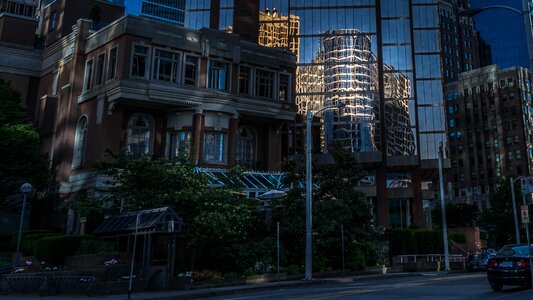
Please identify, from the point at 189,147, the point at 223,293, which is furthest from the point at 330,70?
the point at 223,293

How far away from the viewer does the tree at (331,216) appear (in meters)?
28.3

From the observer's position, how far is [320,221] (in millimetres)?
28156

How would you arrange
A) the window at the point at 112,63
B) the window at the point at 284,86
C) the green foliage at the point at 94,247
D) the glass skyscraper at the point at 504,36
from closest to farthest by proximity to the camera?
the green foliage at the point at 94,247 < the window at the point at 112,63 < the window at the point at 284,86 < the glass skyscraper at the point at 504,36

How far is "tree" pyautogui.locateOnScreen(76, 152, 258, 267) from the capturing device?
24.2 meters

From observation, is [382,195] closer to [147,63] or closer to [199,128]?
[199,128]

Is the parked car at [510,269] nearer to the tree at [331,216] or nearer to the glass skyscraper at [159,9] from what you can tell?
the tree at [331,216]

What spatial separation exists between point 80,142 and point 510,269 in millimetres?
34577

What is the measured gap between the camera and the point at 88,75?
4291 cm

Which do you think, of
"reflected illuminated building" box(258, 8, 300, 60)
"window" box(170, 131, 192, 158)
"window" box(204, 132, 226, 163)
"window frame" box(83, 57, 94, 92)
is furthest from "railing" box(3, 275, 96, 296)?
"reflected illuminated building" box(258, 8, 300, 60)

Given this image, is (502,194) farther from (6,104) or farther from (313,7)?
(6,104)

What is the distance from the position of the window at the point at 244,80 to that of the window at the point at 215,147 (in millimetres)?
4989

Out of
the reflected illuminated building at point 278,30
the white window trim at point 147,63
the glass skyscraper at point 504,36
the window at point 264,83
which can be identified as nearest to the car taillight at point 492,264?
the white window trim at point 147,63

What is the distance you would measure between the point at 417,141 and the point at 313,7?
19807 millimetres

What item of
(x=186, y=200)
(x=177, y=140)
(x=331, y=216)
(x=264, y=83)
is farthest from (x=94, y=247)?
(x=264, y=83)
